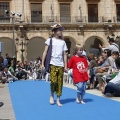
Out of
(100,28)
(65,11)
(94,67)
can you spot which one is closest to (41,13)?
(65,11)

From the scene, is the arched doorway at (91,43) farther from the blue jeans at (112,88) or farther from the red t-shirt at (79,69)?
the red t-shirt at (79,69)

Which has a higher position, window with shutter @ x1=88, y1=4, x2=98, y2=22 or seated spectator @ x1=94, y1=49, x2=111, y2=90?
window with shutter @ x1=88, y1=4, x2=98, y2=22

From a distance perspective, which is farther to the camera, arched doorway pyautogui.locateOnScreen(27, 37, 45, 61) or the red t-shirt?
arched doorway pyautogui.locateOnScreen(27, 37, 45, 61)

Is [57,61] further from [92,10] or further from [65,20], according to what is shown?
[92,10]

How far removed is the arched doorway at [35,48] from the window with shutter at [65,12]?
3.24m

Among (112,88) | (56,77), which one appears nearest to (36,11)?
(112,88)

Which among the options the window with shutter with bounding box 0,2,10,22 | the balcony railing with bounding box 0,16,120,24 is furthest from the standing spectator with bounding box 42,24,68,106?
the window with shutter with bounding box 0,2,10,22

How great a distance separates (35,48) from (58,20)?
3.96 metres

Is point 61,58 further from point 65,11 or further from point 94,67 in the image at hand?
point 65,11

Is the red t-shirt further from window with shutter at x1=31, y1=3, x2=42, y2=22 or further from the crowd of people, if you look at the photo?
window with shutter at x1=31, y1=3, x2=42, y2=22

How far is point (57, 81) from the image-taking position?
27.5 feet

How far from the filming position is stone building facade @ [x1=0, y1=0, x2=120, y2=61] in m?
31.0

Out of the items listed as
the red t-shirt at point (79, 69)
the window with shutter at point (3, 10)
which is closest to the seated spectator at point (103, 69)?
the red t-shirt at point (79, 69)

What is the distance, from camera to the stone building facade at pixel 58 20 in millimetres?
30984
